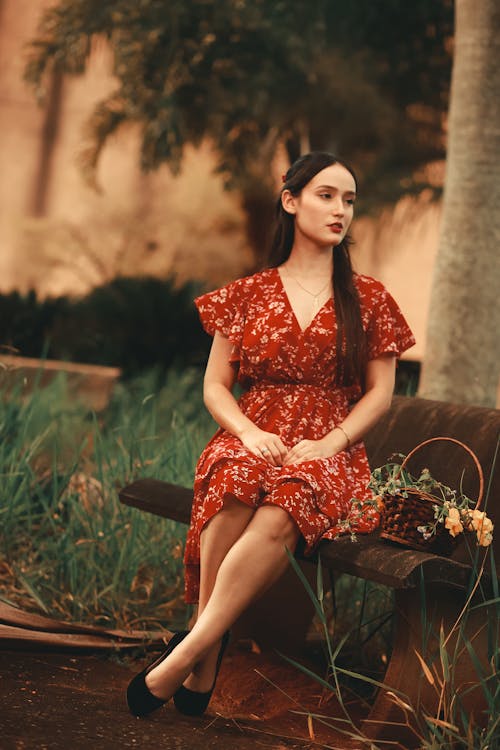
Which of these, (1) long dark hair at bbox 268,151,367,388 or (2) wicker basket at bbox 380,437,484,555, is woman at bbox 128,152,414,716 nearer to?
(1) long dark hair at bbox 268,151,367,388

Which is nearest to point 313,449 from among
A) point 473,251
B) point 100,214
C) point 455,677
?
point 455,677

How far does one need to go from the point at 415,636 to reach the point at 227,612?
52 cm

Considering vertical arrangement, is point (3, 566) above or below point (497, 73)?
below

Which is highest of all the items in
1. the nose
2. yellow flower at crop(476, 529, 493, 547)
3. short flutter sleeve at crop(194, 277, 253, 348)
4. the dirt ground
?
the nose

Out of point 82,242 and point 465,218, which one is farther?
point 82,242

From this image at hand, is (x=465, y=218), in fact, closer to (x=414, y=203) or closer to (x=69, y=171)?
(x=414, y=203)

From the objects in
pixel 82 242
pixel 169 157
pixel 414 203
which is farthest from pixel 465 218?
pixel 82 242

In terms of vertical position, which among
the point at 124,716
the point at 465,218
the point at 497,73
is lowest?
the point at 124,716

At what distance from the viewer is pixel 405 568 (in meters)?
2.82

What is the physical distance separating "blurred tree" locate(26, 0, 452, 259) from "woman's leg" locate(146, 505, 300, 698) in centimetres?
655

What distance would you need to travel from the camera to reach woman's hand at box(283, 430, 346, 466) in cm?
332

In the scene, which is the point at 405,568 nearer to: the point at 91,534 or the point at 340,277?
the point at 340,277

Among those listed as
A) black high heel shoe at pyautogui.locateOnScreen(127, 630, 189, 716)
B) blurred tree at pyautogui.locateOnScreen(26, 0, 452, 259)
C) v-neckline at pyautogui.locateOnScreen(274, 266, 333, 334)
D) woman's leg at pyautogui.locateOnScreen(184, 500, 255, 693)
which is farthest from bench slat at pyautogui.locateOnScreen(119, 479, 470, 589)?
blurred tree at pyautogui.locateOnScreen(26, 0, 452, 259)

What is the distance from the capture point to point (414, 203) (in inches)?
484
